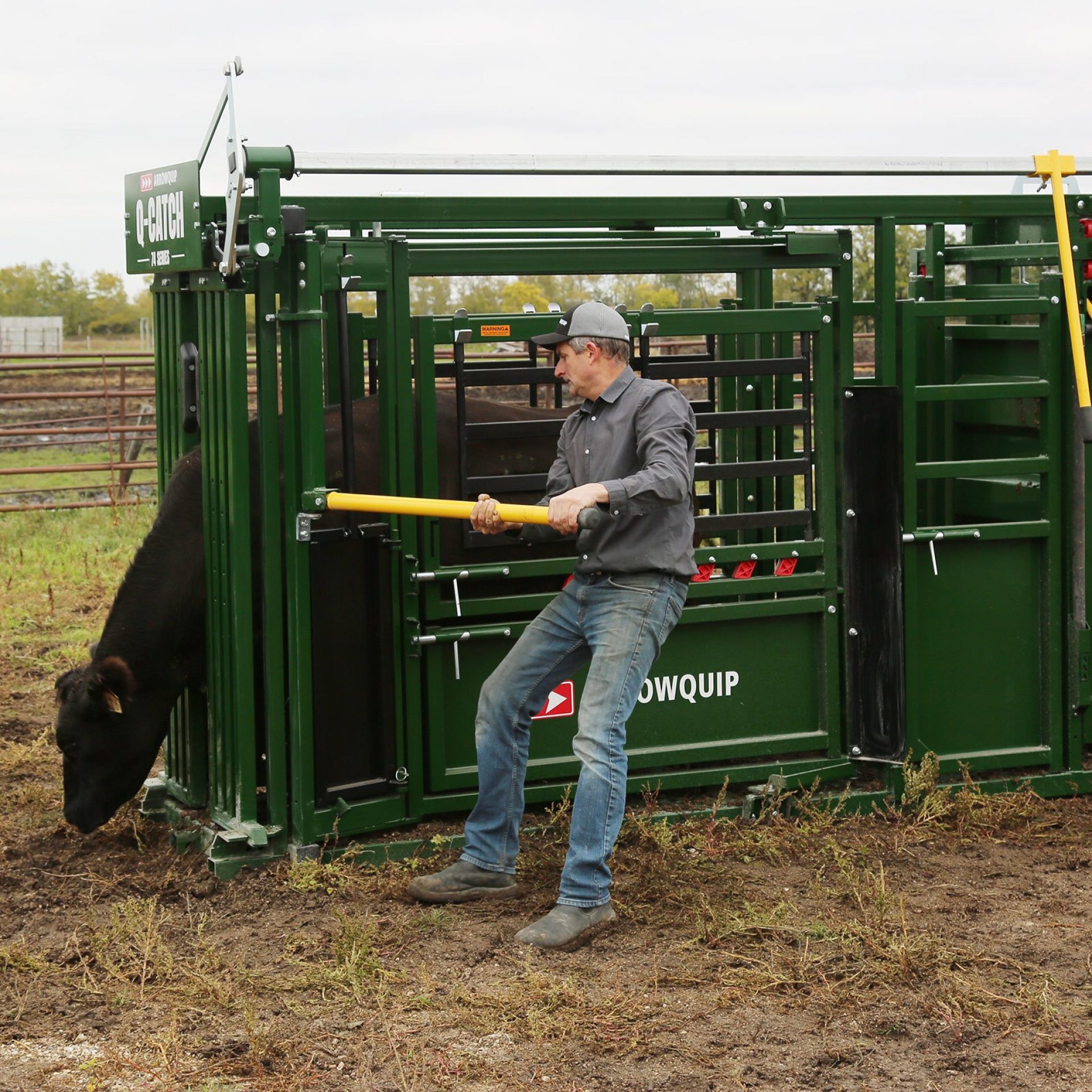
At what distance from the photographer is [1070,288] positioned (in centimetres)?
603

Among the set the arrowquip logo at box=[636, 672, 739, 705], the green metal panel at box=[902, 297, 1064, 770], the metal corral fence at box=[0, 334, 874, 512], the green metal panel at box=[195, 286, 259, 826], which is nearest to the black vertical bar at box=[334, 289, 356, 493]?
the green metal panel at box=[195, 286, 259, 826]

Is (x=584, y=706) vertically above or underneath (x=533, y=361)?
underneath

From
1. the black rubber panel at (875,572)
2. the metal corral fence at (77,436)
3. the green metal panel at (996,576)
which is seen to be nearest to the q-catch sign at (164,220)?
the black rubber panel at (875,572)

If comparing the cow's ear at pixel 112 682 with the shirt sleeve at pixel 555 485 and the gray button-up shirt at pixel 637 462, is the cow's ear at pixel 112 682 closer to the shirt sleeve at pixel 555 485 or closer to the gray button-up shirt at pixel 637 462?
the shirt sleeve at pixel 555 485

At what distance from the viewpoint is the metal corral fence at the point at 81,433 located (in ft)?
50.0

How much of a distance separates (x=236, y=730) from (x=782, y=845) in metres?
2.11

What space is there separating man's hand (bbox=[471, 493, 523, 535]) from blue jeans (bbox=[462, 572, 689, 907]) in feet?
1.24

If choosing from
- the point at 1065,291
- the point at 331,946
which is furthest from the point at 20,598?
the point at 1065,291

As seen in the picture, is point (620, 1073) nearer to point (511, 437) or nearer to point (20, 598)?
point (511, 437)

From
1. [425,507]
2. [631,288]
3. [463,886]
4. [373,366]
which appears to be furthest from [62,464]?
[425,507]

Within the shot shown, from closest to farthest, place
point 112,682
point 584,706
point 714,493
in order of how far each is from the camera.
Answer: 1. point 584,706
2. point 112,682
3. point 714,493

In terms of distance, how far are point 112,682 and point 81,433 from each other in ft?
44.9

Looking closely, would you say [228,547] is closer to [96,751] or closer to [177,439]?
[177,439]

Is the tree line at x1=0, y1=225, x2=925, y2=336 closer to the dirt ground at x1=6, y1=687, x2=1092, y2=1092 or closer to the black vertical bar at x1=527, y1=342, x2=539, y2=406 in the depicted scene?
the black vertical bar at x1=527, y1=342, x2=539, y2=406
